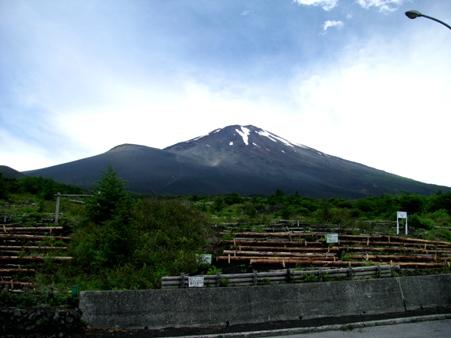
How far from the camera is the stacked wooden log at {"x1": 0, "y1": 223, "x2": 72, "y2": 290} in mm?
17906

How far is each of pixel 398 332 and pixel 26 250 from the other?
629 inches

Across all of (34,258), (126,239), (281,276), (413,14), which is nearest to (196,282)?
(281,276)

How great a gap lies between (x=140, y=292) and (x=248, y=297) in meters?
2.96

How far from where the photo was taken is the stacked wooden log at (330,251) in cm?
1977

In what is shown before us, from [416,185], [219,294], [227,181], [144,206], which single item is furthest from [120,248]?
[416,185]

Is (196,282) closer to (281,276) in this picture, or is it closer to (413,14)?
(281,276)

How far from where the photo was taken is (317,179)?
14412 cm

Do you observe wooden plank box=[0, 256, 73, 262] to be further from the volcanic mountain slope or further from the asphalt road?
the volcanic mountain slope

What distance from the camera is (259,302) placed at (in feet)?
43.5

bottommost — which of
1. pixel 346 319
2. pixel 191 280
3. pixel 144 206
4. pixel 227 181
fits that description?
pixel 346 319

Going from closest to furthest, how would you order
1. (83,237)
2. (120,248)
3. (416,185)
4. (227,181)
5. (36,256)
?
(120,248) < (36,256) < (83,237) < (227,181) < (416,185)

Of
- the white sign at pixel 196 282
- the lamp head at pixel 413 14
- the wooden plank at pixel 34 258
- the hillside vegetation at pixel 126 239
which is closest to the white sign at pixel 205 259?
the hillside vegetation at pixel 126 239

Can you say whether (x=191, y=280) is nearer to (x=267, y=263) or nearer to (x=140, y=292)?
(x=140, y=292)

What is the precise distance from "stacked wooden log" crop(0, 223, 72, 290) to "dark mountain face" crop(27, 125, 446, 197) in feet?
299
